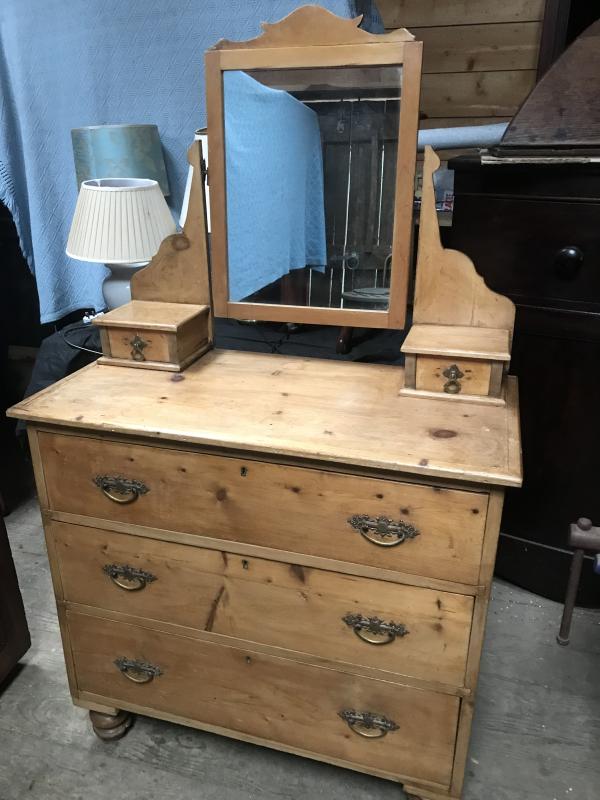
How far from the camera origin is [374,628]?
111 cm

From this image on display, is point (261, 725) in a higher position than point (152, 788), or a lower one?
higher

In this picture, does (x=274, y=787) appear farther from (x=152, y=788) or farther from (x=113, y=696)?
(x=113, y=696)

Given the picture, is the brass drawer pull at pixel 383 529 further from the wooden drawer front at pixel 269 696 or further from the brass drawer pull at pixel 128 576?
the brass drawer pull at pixel 128 576

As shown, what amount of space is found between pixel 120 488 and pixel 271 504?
29 cm

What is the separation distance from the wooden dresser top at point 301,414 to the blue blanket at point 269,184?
22 centimetres

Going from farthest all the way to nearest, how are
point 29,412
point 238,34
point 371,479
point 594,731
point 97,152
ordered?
point 97,152
point 238,34
point 594,731
point 29,412
point 371,479

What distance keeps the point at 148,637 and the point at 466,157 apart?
128cm

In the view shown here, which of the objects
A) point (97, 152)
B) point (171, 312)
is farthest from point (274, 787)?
point (97, 152)

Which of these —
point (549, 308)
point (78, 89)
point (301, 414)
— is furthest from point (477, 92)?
point (301, 414)

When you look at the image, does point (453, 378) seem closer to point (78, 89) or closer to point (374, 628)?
point (374, 628)

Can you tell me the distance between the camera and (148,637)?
1295mm

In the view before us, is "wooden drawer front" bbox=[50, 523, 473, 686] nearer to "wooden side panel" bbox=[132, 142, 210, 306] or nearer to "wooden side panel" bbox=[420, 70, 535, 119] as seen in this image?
"wooden side panel" bbox=[132, 142, 210, 306]

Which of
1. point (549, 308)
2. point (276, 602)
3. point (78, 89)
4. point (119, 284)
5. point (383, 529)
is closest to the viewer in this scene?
point (383, 529)

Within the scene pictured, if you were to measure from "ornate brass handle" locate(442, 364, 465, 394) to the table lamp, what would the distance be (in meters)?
0.88
